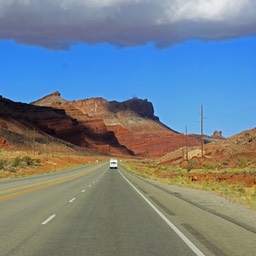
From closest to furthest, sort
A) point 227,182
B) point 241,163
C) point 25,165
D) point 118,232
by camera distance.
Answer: point 118,232, point 227,182, point 241,163, point 25,165

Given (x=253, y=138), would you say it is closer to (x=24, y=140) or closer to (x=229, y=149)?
(x=229, y=149)

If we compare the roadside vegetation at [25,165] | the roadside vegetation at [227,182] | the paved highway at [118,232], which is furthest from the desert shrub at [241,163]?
the paved highway at [118,232]

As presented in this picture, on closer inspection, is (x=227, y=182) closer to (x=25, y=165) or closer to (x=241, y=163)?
(x=241, y=163)

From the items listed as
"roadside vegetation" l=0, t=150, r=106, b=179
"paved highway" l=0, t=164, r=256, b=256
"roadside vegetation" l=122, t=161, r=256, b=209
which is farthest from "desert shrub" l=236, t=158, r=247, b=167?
"paved highway" l=0, t=164, r=256, b=256

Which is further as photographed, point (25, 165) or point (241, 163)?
point (25, 165)

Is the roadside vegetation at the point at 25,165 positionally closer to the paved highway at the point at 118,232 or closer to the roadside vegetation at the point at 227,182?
the roadside vegetation at the point at 227,182

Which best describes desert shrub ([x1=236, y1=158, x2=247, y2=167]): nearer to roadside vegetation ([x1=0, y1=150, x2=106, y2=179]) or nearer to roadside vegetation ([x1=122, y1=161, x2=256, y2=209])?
roadside vegetation ([x1=122, y1=161, x2=256, y2=209])

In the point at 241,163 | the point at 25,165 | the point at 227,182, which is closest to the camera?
the point at 227,182

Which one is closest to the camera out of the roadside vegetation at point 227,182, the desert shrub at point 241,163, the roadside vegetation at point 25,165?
the roadside vegetation at point 227,182

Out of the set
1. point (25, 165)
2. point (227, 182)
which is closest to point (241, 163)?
point (227, 182)

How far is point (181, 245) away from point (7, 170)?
5301cm

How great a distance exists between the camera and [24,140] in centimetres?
14838

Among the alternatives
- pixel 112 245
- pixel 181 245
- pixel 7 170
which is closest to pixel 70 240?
pixel 112 245

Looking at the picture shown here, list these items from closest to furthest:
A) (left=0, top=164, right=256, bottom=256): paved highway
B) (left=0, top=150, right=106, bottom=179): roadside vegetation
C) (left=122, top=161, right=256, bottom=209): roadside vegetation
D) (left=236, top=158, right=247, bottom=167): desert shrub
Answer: (left=0, top=164, right=256, bottom=256): paved highway → (left=122, top=161, right=256, bottom=209): roadside vegetation → (left=0, top=150, right=106, bottom=179): roadside vegetation → (left=236, top=158, right=247, bottom=167): desert shrub
